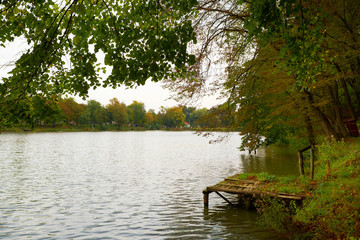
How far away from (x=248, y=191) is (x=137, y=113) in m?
139

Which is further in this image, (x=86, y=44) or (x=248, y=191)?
(x=248, y=191)

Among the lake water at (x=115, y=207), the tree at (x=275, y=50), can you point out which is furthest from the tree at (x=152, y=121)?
the tree at (x=275, y=50)

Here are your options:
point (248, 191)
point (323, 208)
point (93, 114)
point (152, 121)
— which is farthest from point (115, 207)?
point (152, 121)

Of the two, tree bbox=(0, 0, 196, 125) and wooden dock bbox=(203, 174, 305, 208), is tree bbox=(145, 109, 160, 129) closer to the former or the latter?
wooden dock bbox=(203, 174, 305, 208)

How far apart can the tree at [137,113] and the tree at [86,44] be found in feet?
467

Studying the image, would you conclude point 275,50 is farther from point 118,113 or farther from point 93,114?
point 118,113

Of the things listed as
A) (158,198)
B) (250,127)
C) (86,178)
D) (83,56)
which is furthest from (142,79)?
(86,178)

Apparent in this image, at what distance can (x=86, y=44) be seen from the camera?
6.62 meters

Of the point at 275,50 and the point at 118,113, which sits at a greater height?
the point at 118,113

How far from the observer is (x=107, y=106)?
136 m

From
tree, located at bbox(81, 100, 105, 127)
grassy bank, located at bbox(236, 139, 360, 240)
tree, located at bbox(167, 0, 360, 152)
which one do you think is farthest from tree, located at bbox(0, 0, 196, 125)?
tree, located at bbox(81, 100, 105, 127)

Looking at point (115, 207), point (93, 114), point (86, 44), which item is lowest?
point (115, 207)

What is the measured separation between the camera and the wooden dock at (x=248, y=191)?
33.4 feet

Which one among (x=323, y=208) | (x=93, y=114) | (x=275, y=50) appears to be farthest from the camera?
(x=93, y=114)
